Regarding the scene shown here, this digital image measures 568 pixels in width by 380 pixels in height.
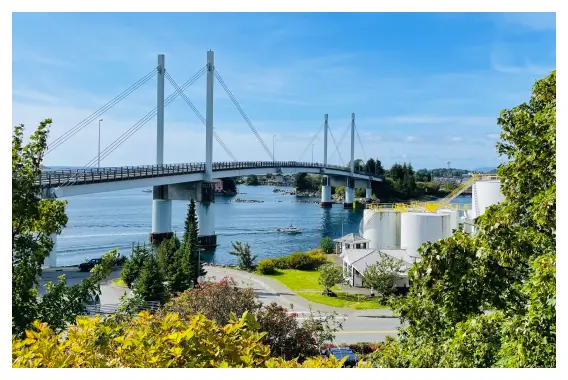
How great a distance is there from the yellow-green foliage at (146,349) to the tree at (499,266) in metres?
1.39

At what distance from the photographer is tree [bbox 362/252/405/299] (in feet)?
60.0

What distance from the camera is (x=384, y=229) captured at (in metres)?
27.6

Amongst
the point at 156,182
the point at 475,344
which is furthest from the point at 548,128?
the point at 156,182

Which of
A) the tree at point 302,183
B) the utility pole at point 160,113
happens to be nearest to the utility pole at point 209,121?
the utility pole at point 160,113

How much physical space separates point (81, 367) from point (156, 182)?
1259 inches

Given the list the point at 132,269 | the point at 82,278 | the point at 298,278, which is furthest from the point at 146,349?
the point at 298,278

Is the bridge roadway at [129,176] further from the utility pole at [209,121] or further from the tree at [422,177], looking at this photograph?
the tree at [422,177]

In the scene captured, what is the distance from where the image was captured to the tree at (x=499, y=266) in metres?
4.32

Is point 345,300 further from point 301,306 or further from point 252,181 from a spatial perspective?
point 252,181

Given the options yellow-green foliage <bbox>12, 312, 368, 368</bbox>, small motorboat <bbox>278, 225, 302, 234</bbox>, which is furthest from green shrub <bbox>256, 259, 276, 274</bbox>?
small motorboat <bbox>278, 225, 302, 234</bbox>

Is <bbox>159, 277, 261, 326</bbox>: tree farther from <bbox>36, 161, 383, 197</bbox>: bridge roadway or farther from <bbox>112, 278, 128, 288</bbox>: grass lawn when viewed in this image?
<bbox>112, 278, 128, 288</bbox>: grass lawn

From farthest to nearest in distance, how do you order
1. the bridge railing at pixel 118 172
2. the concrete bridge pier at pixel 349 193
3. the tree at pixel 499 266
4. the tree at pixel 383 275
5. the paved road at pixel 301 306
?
1. the concrete bridge pier at pixel 349 193
2. the bridge railing at pixel 118 172
3. the tree at pixel 383 275
4. the paved road at pixel 301 306
5. the tree at pixel 499 266

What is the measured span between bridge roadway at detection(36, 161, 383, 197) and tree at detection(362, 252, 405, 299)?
11.5 meters
